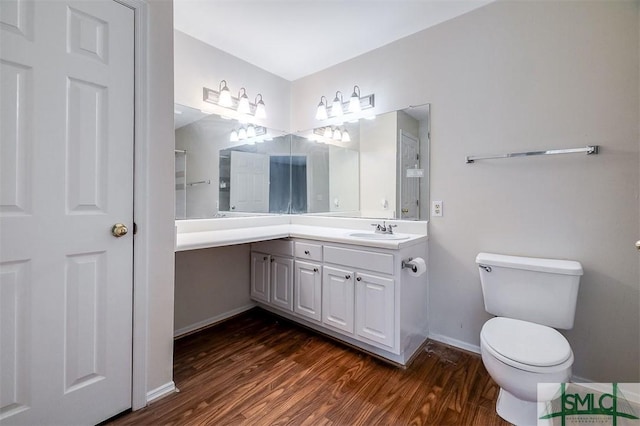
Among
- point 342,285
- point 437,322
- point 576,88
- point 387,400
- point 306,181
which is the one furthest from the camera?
point 306,181

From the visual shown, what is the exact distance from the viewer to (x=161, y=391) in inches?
60.6

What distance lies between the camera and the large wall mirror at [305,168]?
88.7 inches

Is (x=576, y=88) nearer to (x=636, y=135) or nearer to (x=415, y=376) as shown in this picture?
(x=636, y=135)

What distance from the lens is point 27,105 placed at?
3.74 feet

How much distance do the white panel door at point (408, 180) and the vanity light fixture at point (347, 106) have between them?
44cm

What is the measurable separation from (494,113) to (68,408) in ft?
9.07

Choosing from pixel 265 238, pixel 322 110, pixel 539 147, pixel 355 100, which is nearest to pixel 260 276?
pixel 265 238

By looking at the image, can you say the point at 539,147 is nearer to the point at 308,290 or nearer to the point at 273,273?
the point at 308,290

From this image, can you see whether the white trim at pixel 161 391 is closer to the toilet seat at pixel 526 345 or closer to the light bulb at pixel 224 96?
the toilet seat at pixel 526 345

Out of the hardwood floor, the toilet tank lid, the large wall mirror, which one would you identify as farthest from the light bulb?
the toilet tank lid

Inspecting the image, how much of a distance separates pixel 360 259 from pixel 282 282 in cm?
80

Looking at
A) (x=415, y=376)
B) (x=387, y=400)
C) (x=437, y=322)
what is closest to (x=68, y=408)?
(x=387, y=400)

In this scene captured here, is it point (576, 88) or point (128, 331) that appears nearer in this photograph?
point (128, 331)

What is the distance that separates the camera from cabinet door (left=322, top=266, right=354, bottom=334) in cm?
200
